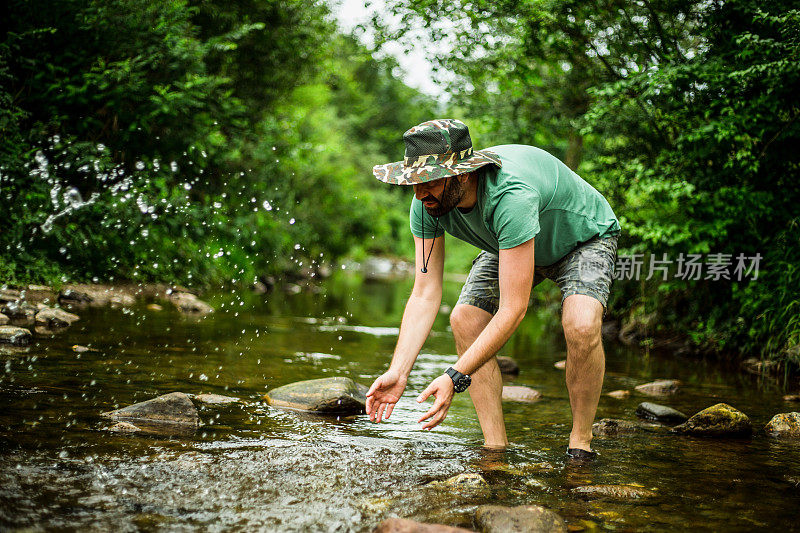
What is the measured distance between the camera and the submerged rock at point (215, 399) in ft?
13.6

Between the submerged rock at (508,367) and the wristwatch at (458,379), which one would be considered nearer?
the wristwatch at (458,379)

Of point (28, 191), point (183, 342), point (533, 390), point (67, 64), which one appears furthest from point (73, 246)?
point (533, 390)

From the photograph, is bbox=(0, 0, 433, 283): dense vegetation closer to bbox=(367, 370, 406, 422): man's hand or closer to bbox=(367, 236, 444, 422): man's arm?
bbox=(367, 236, 444, 422): man's arm

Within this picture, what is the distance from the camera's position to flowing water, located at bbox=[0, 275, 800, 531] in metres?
2.39

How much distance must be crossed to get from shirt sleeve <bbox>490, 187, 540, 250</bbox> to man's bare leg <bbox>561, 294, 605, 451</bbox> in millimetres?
561

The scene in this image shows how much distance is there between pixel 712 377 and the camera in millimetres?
6719

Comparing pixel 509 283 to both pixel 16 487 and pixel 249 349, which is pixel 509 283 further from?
pixel 249 349

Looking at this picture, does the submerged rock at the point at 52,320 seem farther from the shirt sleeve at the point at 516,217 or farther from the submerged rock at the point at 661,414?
the submerged rock at the point at 661,414

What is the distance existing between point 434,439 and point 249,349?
3.26m

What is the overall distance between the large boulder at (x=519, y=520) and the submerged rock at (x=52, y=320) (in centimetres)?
517

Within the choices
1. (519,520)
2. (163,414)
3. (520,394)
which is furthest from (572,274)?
(163,414)

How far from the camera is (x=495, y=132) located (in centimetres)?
1282

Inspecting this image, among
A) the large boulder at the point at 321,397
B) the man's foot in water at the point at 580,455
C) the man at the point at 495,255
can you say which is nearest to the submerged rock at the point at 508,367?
the large boulder at the point at 321,397

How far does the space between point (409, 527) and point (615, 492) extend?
1.08m
